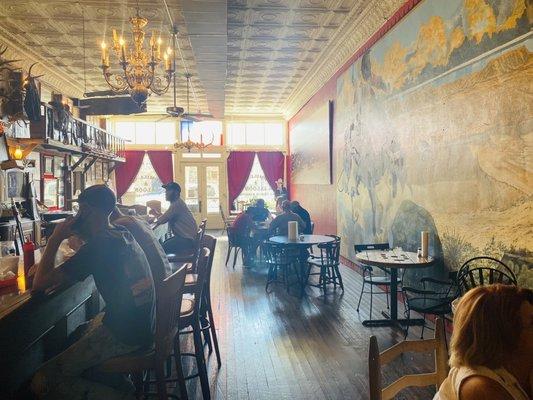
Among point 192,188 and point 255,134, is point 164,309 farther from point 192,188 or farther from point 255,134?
point 255,134

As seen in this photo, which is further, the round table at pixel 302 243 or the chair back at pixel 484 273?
the round table at pixel 302 243

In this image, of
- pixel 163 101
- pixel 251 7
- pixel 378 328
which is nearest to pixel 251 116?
pixel 163 101

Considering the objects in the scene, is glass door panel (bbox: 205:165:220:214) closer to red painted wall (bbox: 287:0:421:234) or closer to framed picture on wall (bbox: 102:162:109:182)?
framed picture on wall (bbox: 102:162:109:182)

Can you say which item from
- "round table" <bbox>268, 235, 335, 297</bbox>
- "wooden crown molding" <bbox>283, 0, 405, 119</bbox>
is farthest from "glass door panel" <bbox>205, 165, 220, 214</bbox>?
"round table" <bbox>268, 235, 335, 297</bbox>

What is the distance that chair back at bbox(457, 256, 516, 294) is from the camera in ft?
11.1

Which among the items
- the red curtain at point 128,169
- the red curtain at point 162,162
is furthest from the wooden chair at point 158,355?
the red curtain at point 128,169

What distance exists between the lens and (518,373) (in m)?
1.27

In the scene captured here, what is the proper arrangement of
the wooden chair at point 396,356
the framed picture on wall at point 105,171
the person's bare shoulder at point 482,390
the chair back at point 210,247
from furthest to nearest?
the framed picture on wall at point 105,171
the chair back at point 210,247
the wooden chair at point 396,356
the person's bare shoulder at point 482,390

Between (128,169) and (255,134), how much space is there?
4.57m

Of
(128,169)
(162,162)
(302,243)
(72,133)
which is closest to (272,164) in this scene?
(162,162)

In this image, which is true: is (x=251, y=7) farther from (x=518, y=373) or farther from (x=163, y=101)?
(x=163, y=101)

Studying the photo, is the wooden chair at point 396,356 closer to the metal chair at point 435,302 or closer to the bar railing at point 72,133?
the metal chair at point 435,302

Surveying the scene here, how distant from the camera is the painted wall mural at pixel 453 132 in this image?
3244mm

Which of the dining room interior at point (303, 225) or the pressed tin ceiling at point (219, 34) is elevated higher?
the pressed tin ceiling at point (219, 34)
